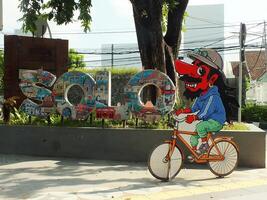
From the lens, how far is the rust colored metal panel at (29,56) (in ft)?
46.3

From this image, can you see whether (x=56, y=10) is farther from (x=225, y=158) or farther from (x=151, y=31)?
(x=225, y=158)

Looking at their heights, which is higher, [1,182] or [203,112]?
[203,112]

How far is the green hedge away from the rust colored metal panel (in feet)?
45.7

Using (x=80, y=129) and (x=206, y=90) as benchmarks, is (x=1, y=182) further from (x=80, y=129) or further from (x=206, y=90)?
(x=206, y=90)

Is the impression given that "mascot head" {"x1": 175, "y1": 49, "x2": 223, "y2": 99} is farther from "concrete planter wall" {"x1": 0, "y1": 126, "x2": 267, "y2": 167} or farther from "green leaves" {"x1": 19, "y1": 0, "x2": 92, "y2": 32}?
"green leaves" {"x1": 19, "y1": 0, "x2": 92, "y2": 32}

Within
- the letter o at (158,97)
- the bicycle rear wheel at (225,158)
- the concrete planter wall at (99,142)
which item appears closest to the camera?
the bicycle rear wheel at (225,158)

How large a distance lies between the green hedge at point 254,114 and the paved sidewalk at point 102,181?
52.1ft

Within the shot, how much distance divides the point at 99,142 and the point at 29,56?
4.49 m

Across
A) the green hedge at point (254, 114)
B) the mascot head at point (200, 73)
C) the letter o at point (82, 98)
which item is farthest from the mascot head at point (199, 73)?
the green hedge at point (254, 114)

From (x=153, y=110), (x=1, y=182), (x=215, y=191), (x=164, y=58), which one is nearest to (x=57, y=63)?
(x=164, y=58)

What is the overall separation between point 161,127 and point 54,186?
3688 mm

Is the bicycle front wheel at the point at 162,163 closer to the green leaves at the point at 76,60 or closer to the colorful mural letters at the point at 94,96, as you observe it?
the colorful mural letters at the point at 94,96

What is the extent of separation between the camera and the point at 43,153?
11.5 metres

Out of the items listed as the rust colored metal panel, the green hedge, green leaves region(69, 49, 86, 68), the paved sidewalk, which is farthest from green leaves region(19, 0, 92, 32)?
green leaves region(69, 49, 86, 68)
